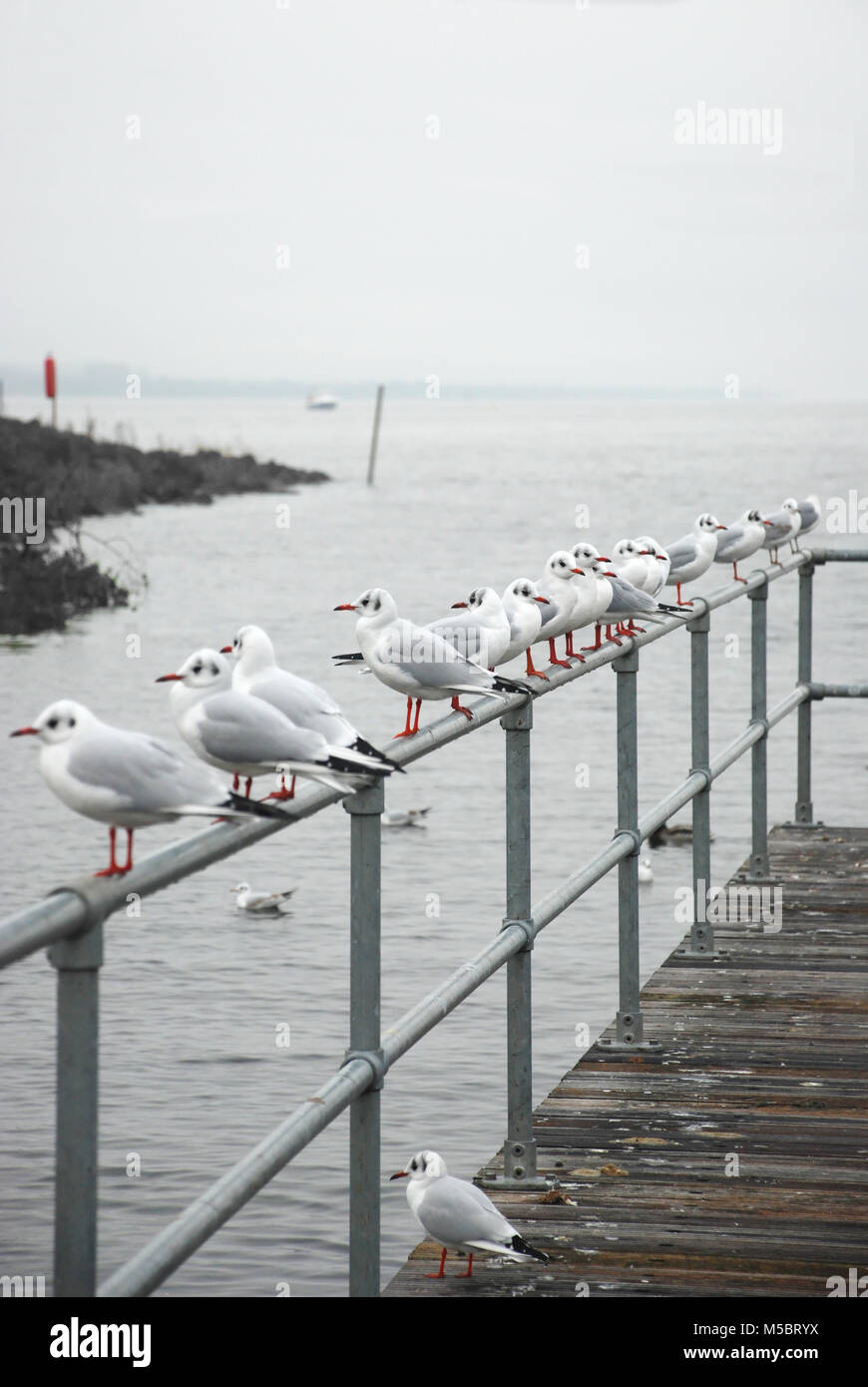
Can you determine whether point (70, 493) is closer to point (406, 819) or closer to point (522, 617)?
point (406, 819)

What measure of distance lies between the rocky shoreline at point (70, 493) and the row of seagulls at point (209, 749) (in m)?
19.1

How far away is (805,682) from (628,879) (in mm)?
2956

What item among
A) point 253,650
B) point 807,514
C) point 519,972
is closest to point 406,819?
point 807,514

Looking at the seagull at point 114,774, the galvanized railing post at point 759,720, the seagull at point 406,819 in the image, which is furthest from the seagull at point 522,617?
the seagull at point 406,819

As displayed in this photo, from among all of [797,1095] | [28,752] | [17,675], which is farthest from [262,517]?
[797,1095]

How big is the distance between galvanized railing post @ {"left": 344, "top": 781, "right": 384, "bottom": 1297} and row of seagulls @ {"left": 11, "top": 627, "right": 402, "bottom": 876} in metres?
0.12

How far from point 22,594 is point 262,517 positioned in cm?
3616

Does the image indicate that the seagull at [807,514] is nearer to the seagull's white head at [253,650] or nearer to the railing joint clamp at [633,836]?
the railing joint clamp at [633,836]

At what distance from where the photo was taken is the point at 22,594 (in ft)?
107

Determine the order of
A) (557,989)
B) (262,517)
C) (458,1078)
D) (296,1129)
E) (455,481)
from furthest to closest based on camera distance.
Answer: (455,481) < (262,517) < (557,989) < (458,1078) < (296,1129)

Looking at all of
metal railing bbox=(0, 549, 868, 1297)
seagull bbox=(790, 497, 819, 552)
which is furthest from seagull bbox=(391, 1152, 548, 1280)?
seagull bbox=(790, 497, 819, 552)

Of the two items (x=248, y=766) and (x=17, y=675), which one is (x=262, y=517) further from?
(x=248, y=766)

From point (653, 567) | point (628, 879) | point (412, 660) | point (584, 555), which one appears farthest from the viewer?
point (653, 567)

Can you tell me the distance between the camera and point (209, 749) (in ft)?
8.95
